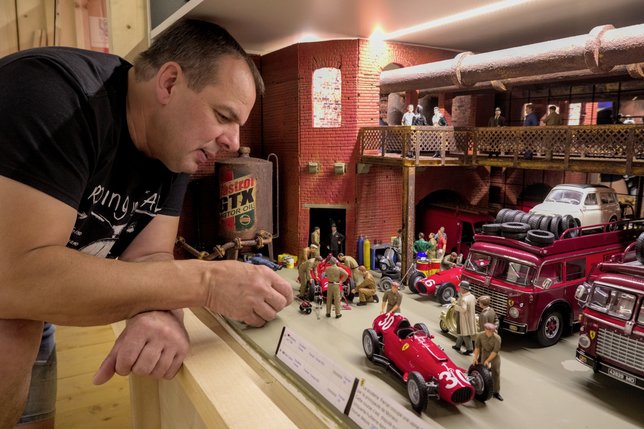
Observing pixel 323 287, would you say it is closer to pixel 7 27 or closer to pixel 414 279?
pixel 414 279

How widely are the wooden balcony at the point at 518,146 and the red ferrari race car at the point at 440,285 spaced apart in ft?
6.33

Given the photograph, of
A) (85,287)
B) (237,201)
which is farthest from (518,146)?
(85,287)

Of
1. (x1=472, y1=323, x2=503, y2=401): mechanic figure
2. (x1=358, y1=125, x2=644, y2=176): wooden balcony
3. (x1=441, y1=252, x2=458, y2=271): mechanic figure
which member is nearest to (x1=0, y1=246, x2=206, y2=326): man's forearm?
(x1=472, y1=323, x2=503, y2=401): mechanic figure

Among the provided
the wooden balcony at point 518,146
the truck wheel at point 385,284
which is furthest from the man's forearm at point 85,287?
the truck wheel at point 385,284

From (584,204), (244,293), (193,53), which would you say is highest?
(193,53)

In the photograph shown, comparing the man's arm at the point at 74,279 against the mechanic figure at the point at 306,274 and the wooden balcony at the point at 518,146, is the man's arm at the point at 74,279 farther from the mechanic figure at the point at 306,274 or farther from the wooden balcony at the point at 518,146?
the wooden balcony at the point at 518,146

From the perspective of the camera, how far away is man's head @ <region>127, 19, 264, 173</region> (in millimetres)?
1398

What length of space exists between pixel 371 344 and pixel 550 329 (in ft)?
7.06

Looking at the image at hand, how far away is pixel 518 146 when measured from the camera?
6855 mm

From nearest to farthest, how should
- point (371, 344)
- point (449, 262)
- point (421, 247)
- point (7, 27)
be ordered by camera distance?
point (371, 344)
point (7, 27)
point (449, 262)
point (421, 247)

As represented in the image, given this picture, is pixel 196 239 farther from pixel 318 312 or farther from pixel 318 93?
pixel 318 312

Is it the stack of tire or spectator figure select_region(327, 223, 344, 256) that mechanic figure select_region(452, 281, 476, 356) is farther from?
spectator figure select_region(327, 223, 344, 256)

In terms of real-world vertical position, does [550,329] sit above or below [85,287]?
below

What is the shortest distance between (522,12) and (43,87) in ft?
14.6
